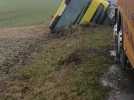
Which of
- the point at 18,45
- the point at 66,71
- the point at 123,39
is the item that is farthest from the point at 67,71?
the point at 18,45

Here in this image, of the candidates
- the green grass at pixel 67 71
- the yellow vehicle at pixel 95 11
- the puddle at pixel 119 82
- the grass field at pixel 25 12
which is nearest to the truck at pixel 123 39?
the puddle at pixel 119 82

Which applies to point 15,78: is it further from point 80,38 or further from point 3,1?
point 3,1

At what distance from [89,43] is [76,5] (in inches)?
164

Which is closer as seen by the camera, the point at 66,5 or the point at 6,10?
the point at 66,5

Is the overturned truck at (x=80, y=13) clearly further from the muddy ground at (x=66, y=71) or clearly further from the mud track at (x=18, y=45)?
the muddy ground at (x=66, y=71)

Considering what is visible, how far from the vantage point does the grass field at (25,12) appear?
77.1ft

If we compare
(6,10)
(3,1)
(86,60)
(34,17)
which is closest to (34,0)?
(3,1)

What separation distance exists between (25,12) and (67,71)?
49.4 ft

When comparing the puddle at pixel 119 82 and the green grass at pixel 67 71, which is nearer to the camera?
the puddle at pixel 119 82

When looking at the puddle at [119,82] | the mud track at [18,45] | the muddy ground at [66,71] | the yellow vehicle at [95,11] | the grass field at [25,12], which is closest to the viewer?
the puddle at [119,82]

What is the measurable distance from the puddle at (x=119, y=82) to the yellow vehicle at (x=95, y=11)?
7503 mm

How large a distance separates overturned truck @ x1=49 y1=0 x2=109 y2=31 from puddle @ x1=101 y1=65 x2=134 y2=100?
755 cm

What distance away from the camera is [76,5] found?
19484 mm

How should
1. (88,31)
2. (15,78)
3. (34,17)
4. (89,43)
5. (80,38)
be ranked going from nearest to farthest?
1. (15,78)
2. (89,43)
3. (80,38)
4. (88,31)
5. (34,17)
